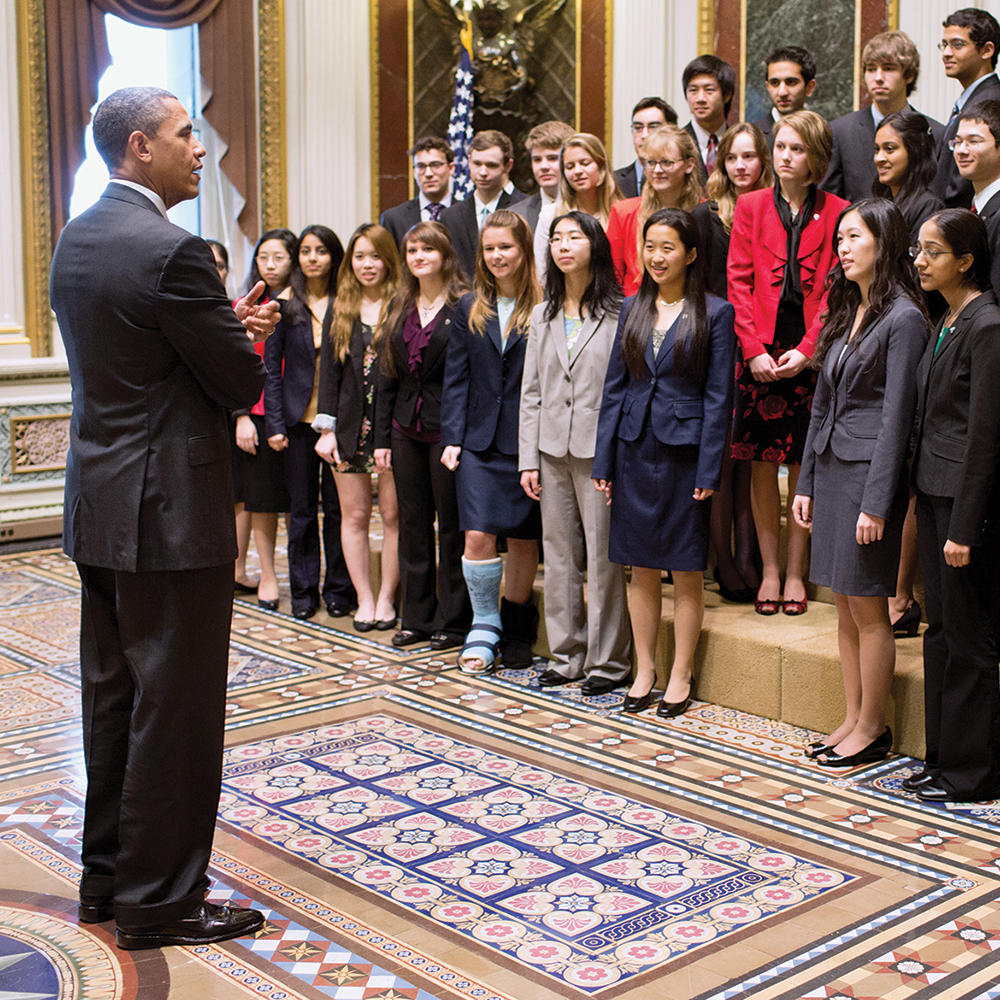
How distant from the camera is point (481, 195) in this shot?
234 inches

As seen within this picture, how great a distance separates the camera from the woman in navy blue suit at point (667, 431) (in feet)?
14.5

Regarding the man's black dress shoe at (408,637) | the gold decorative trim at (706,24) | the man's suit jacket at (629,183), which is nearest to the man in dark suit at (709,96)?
the man's suit jacket at (629,183)

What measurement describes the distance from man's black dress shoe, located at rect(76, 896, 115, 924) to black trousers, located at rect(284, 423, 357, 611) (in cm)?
298

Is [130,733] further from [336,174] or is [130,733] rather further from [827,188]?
[336,174]

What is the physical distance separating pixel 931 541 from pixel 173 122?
236 centimetres

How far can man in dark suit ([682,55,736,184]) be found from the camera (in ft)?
18.1

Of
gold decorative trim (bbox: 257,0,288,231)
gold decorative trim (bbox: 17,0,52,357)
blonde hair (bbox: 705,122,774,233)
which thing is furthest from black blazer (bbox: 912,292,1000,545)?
gold decorative trim (bbox: 257,0,288,231)

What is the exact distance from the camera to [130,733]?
288 cm

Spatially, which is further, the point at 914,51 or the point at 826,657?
the point at 914,51

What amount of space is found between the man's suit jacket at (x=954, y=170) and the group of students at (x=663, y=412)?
5.7 inches

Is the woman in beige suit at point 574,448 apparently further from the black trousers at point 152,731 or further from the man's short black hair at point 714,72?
the black trousers at point 152,731

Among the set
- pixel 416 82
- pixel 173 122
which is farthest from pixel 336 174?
pixel 173 122

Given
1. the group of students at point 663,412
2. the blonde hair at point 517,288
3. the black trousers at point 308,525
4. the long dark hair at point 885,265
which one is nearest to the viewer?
the group of students at point 663,412

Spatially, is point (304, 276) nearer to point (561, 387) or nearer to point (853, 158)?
point (561, 387)
